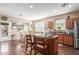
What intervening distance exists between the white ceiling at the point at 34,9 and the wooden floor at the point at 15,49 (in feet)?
2.21

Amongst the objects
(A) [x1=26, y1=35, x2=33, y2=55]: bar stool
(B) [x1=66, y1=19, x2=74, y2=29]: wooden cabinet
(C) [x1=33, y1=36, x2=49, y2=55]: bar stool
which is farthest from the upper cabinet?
(A) [x1=26, y1=35, x2=33, y2=55]: bar stool

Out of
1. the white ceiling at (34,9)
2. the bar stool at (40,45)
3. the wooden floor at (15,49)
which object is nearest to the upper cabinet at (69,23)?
the white ceiling at (34,9)

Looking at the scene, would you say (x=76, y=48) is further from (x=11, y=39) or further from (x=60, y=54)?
(x=11, y=39)

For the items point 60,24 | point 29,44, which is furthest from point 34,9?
point 29,44

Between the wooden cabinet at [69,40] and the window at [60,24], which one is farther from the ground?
the window at [60,24]

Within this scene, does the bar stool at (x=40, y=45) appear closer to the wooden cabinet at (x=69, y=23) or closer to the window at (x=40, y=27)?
the window at (x=40, y=27)

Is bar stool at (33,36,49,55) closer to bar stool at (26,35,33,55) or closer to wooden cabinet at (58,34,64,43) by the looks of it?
bar stool at (26,35,33,55)

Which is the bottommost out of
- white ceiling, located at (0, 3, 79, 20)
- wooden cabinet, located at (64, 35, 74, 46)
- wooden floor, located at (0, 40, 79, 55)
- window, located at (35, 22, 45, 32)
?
wooden floor, located at (0, 40, 79, 55)

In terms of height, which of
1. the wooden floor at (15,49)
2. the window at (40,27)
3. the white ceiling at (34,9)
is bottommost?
the wooden floor at (15,49)

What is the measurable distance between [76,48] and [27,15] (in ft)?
4.52

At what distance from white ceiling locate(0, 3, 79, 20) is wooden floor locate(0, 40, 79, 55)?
2.21 ft

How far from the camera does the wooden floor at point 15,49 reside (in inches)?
102

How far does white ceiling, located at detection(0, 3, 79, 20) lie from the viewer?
2.56 meters

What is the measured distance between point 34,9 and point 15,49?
41.5 inches
